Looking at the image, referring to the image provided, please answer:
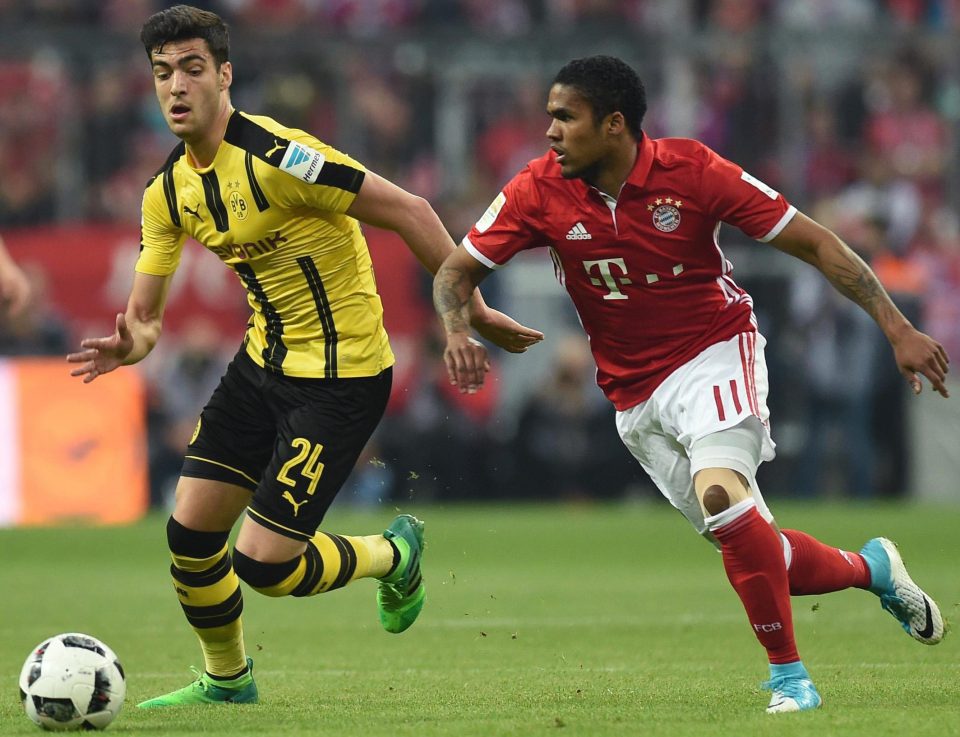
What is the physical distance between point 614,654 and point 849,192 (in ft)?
37.1

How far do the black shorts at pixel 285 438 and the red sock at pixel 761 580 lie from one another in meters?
1.53

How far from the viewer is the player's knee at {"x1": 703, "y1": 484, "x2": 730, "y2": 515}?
20.5 ft

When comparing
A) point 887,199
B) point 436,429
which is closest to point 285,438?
point 436,429

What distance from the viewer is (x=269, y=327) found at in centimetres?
700

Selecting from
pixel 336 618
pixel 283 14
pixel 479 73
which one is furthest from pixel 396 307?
pixel 336 618

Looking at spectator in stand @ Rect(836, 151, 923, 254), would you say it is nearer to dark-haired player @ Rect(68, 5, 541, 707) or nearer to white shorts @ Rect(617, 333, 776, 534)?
white shorts @ Rect(617, 333, 776, 534)

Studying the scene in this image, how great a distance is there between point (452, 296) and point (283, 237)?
28.6 inches

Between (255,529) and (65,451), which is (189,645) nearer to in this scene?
(255,529)

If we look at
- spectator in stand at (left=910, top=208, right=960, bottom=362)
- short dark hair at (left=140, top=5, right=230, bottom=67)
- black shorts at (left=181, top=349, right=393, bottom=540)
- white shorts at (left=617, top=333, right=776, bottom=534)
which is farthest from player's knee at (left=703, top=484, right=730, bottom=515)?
spectator in stand at (left=910, top=208, right=960, bottom=362)

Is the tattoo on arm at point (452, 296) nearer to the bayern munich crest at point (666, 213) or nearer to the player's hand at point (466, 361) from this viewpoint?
the player's hand at point (466, 361)

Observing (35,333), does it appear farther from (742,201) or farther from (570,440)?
(742,201)

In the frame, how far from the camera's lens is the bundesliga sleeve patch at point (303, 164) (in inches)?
262

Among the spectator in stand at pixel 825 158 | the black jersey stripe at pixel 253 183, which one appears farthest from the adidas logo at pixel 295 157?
the spectator in stand at pixel 825 158

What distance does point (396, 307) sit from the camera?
17.6 metres
